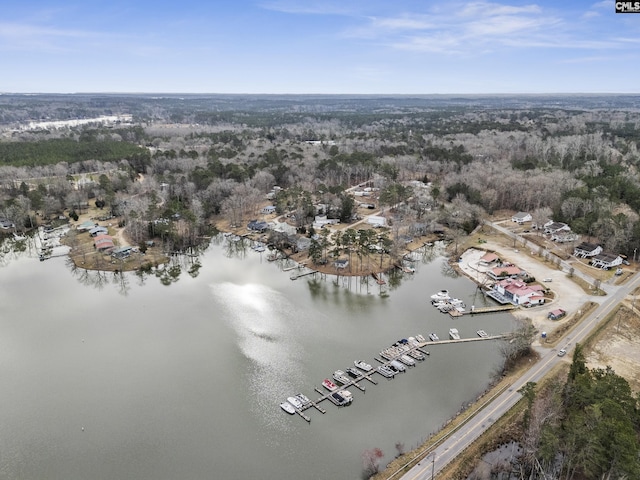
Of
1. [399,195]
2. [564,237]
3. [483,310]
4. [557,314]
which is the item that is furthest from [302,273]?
[564,237]

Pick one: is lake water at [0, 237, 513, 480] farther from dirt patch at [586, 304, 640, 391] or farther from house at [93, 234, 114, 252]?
dirt patch at [586, 304, 640, 391]

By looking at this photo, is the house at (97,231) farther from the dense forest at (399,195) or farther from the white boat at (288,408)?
the white boat at (288,408)

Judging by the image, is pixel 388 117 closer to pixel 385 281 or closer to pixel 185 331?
pixel 385 281

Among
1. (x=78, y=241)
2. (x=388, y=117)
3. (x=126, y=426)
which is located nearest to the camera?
(x=126, y=426)

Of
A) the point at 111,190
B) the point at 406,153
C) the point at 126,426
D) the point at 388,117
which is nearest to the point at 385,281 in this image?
the point at 126,426

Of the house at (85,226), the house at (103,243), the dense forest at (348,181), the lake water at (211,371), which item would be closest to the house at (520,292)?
the lake water at (211,371)

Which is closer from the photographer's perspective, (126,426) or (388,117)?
(126,426)

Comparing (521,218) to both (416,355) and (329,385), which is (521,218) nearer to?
(416,355)

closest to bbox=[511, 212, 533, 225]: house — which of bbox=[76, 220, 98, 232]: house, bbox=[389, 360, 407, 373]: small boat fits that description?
bbox=[389, 360, 407, 373]: small boat
